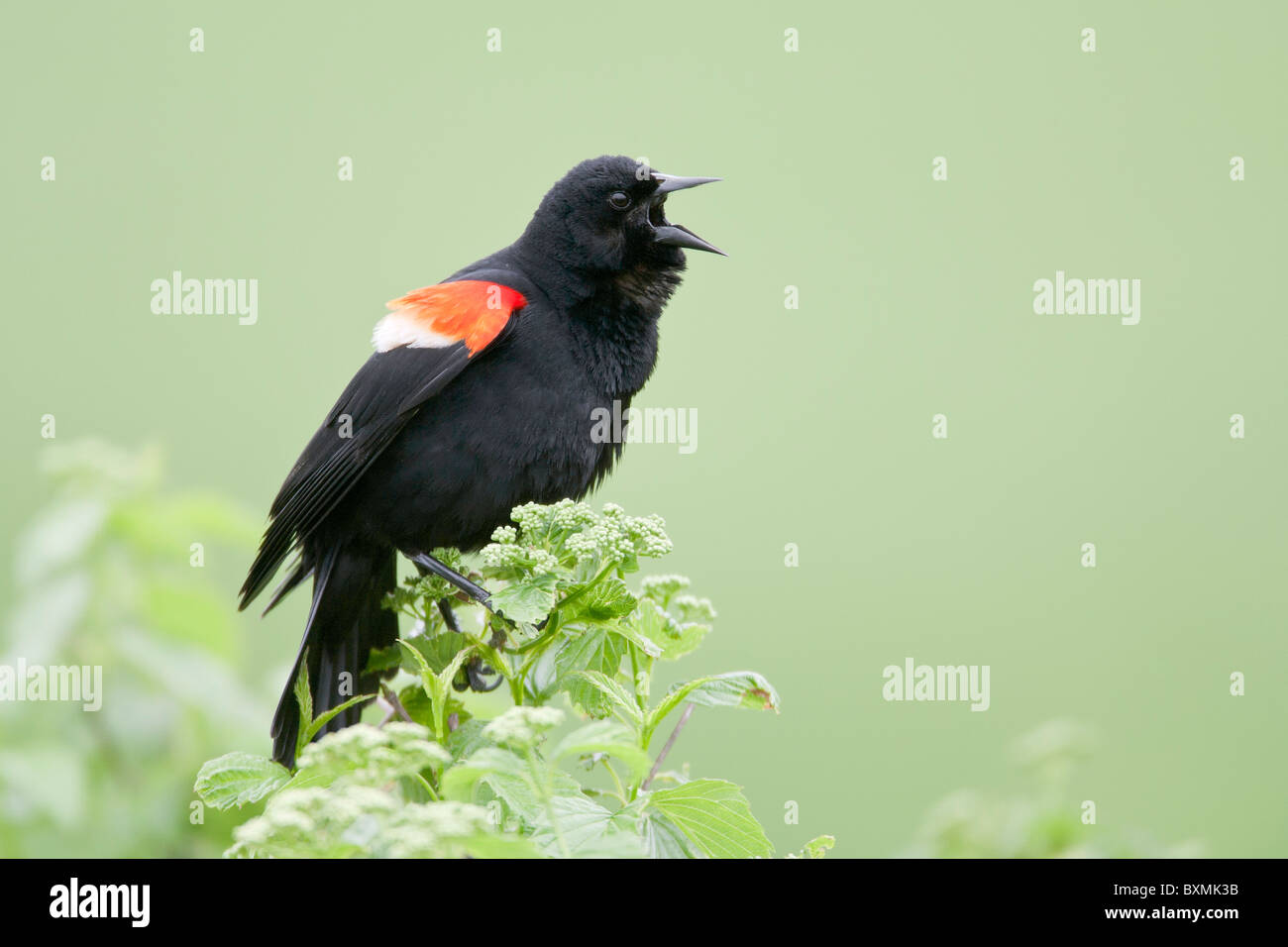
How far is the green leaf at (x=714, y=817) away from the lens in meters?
1.61

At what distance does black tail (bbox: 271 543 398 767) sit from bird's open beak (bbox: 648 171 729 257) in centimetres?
121

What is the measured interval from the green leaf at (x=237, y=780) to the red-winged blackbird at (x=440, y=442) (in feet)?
3.50

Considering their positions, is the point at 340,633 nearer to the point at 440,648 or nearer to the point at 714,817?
the point at 440,648

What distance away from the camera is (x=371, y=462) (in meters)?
3.11

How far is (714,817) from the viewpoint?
1.63 m

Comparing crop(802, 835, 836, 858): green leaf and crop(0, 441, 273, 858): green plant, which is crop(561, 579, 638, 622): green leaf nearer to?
crop(802, 835, 836, 858): green leaf

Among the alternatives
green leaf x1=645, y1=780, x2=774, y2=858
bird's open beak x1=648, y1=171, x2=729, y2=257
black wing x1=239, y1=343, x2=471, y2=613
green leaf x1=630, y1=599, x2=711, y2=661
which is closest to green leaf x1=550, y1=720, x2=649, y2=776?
green leaf x1=645, y1=780, x2=774, y2=858

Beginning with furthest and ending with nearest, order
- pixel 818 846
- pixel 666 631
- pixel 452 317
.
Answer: pixel 452 317
pixel 666 631
pixel 818 846

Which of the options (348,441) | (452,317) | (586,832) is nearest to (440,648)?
(586,832)

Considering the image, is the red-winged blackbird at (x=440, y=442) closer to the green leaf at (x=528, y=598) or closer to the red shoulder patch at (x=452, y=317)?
the red shoulder patch at (x=452, y=317)

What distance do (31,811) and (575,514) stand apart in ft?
3.57

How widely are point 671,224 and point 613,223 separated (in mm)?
182

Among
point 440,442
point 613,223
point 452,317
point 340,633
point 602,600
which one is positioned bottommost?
point 340,633
